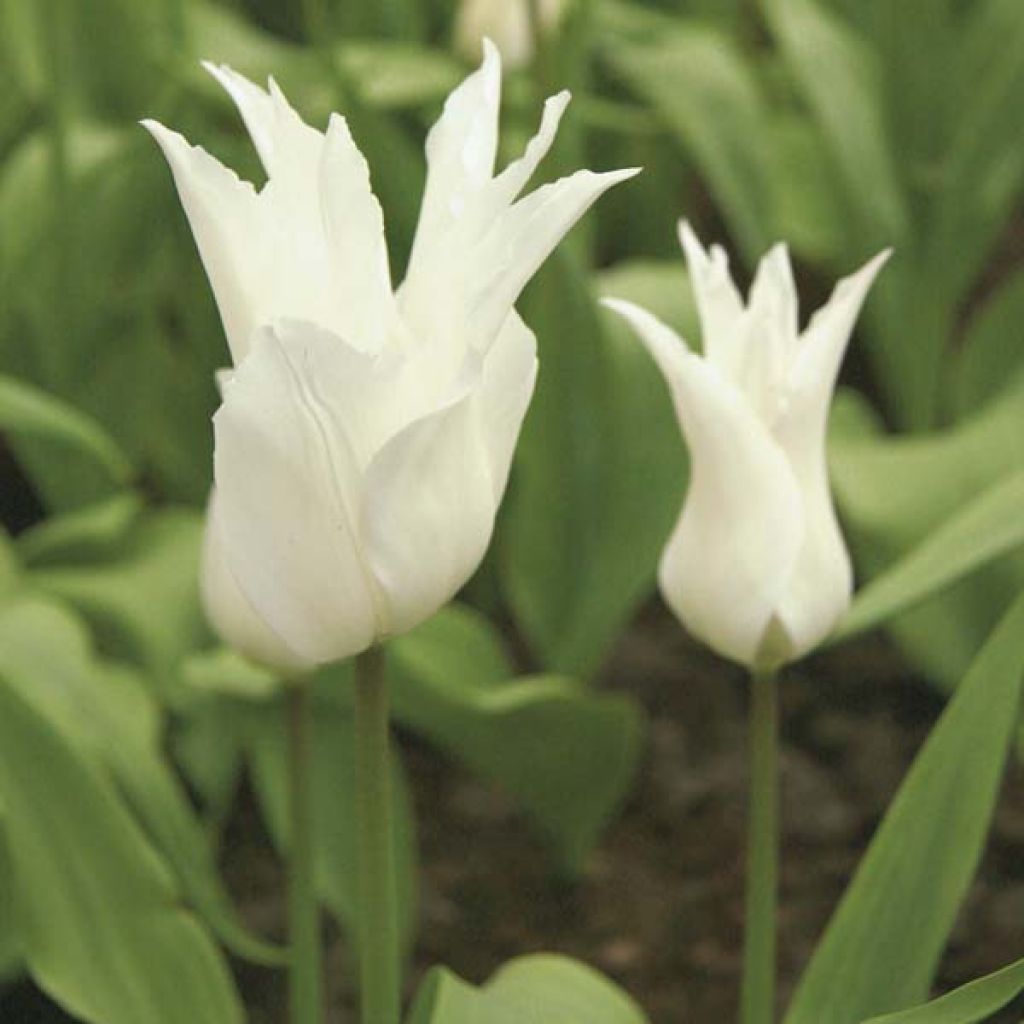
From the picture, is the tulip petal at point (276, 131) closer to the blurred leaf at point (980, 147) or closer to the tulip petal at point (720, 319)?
the tulip petal at point (720, 319)

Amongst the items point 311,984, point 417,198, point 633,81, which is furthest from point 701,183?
point 311,984

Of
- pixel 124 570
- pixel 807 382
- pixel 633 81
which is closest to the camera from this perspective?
pixel 807 382

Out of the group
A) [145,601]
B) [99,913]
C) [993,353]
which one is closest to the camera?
[99,913]

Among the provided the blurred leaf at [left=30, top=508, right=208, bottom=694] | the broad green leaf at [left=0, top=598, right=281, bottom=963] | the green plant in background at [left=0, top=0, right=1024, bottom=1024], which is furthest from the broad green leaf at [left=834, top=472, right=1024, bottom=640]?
the blurred leaf at [left=30, top=508, right=208, bottom=694]

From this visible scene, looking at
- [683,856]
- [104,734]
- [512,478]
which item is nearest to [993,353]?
[512,478]

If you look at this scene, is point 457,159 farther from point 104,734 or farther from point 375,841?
point 104,734

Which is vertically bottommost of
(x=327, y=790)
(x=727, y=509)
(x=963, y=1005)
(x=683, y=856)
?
(x=683, y=856)

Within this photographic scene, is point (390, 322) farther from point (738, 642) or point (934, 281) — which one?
point (934, 281)
